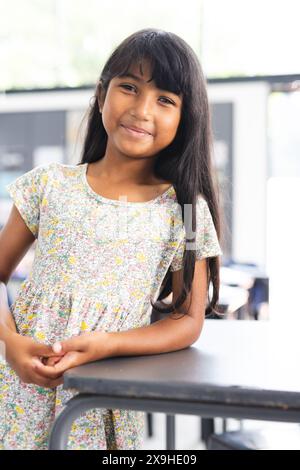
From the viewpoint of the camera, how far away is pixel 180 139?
1110 mm

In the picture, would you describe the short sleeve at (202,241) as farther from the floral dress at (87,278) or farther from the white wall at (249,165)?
the white wall at (249,165)

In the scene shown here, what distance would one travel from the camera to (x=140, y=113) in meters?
1.00

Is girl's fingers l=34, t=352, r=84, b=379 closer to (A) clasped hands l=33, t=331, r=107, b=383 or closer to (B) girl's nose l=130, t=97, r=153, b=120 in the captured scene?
(A) clasped hands l=33, t=331, r=107, b=383

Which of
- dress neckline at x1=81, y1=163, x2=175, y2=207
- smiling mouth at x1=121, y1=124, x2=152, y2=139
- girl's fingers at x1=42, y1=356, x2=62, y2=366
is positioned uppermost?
smiling mouth at x1=121, y1=124, x2=152, y2=139

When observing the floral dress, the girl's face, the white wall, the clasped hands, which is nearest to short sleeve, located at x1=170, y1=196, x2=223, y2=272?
the floral dress

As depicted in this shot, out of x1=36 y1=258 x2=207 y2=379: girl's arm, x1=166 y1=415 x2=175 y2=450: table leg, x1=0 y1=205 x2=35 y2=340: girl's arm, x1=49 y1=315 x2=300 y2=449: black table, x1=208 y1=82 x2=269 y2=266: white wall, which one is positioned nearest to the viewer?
x1=49 y1=315 x2=300 y2=449: black table

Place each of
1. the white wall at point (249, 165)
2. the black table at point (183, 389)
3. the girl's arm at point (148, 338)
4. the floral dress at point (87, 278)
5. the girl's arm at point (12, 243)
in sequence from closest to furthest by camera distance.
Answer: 1. the black table at point (183, 389)
2. the girl's arm at point (148, 338)
3. the floral dress at point (87, 278)
4. the girl's arm at point (12, 243)
5. the white wall at point (249, 165)

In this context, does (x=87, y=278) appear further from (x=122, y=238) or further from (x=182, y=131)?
(x=182, y=131)

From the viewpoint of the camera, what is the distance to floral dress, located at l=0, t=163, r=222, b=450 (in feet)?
3.26

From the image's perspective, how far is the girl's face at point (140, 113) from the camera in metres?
1.00

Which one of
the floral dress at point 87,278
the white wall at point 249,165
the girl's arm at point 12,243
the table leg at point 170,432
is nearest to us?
the floral dress at point 87,278

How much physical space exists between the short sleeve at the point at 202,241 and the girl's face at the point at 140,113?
0.13 m

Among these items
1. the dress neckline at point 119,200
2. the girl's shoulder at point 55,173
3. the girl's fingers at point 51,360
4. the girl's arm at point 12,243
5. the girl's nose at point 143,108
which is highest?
the girl's nose at point 143,108

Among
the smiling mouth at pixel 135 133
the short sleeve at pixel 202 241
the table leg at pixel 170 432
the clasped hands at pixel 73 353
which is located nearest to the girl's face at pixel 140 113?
the smiling mouth at pixel 135 133
